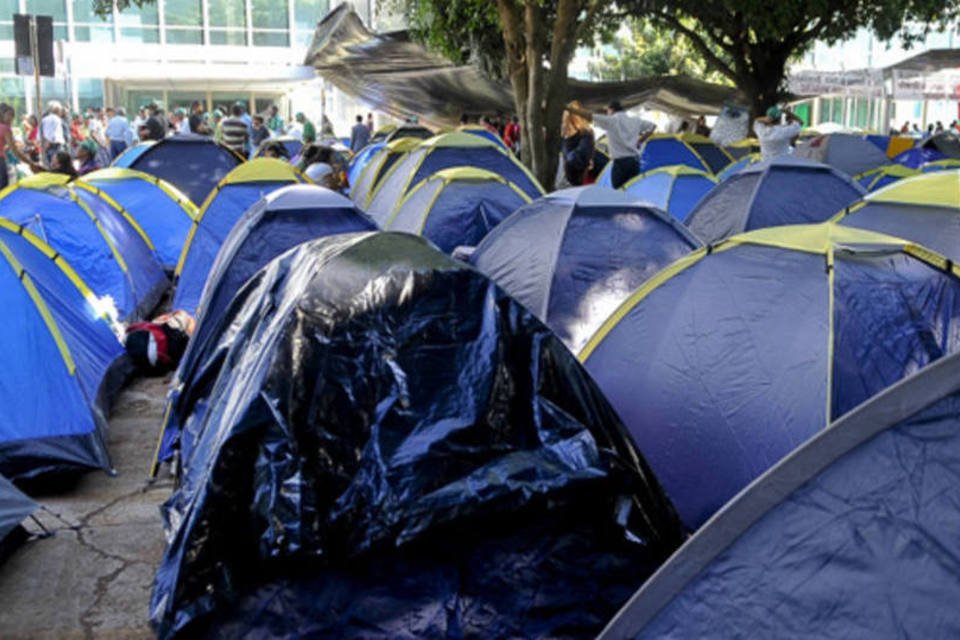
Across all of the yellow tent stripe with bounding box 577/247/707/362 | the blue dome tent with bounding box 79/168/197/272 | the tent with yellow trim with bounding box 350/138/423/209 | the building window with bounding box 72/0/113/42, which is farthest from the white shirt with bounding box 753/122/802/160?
the building window with bounding box 72/0/113/42

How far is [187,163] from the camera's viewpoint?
14094mm

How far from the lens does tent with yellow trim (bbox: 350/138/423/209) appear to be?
14492 mm

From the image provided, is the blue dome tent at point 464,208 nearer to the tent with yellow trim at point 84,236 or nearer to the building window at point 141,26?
the tent with yellow trim at point 84,236

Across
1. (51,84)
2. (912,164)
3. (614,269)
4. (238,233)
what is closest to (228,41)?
(51,84)

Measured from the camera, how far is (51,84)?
31.1 m

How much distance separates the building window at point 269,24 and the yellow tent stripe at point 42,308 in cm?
3000

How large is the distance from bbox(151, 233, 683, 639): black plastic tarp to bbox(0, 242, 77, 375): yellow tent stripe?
225 cm

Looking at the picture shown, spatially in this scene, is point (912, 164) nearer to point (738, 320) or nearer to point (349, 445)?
point (738, 320)

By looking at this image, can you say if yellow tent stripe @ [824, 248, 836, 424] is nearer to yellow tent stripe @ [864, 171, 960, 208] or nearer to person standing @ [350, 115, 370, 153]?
yellow tent stripe @ [864, 171, 960, 208]

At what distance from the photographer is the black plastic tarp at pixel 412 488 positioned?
3500mm

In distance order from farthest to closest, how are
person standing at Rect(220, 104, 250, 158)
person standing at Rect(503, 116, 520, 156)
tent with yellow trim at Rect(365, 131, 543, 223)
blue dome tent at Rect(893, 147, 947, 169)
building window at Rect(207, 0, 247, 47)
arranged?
building window at Rect(207, 0, 247, 47), person standing at Rect(503, 116, 520, 156), person standing at Rect(220, 104, 250, 158), blue dome tent at Rect(893, 147, 947, 169), tent with yellow trim at Rect(365, 131, 543, 223)

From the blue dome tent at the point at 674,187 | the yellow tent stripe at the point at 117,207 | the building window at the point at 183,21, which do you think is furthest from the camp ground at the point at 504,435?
the building window at the point at 183,21

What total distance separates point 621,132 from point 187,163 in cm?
598

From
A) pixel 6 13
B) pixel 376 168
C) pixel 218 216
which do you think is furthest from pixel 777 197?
pixel 6 13
